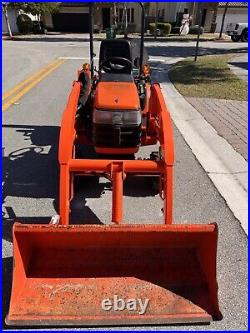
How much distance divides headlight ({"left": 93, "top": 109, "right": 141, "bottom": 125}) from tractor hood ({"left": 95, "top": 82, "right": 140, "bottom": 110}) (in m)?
0.06

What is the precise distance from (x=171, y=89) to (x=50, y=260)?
7747mm

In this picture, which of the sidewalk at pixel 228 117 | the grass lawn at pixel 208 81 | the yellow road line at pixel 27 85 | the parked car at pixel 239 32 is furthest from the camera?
the parked car at pixel 239 32

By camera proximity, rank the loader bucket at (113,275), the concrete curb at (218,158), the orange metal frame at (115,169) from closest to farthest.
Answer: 1. the loader bucket at (113,275)
2. the orange metal frame at (115,169)
3. the concrete curb at (218,158)

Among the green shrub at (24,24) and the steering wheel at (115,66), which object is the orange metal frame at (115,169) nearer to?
the steering wheel at (115,66)

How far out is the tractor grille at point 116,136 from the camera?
3.89m

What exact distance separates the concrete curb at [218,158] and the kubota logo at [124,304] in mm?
1639

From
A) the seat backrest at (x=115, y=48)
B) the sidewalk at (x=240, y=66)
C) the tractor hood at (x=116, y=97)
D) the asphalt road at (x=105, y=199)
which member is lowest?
the asphalt road at (x=105, y=199)

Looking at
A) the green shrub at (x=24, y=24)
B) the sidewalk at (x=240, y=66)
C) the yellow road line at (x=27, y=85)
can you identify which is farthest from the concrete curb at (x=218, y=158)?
the green shrub at (x=24, y=24)

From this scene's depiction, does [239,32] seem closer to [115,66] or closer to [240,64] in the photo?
[240,64]

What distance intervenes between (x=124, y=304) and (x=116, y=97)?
2285mm

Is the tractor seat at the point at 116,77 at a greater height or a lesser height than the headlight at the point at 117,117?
greater

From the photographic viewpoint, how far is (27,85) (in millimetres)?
10039

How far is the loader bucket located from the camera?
2.64 metres

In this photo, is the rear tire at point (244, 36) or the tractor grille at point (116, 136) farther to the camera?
the rear tire at point (244, 36)
